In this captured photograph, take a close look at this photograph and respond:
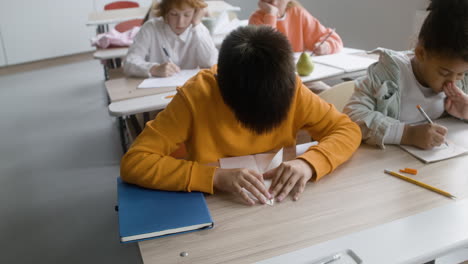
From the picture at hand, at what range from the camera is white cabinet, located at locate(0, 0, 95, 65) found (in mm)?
5027

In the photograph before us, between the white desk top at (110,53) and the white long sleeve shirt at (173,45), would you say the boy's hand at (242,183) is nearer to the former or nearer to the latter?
the white long sleeve shirt at (173,45)

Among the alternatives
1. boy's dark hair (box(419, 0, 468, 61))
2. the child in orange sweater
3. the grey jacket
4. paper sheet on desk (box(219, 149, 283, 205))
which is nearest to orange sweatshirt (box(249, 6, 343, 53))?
the child in orange sweater

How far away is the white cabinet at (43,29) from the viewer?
503 centimetres

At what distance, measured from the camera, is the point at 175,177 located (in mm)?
932

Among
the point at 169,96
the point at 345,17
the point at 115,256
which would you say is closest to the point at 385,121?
the point at 169,96

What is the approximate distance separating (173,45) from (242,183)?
62.1 inches

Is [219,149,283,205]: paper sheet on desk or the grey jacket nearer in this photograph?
[219,149,283,205]: paper sheet on desk

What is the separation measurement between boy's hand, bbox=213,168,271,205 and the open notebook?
44 cm

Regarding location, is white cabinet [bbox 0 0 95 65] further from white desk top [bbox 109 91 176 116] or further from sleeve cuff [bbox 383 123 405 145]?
sleeve cuff [bbox 383 123 405 145]

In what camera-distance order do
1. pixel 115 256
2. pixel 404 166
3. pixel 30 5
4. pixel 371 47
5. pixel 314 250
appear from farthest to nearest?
pixel 30 5 → pixel 371 47 → pixel 115 256 → pixel 404 166 → pixel 314 250

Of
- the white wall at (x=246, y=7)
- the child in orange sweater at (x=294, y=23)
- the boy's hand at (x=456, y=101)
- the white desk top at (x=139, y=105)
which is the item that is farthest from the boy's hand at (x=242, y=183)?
the white wall at (x=246, y=7)

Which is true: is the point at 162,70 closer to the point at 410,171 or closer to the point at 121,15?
the point at 410,171

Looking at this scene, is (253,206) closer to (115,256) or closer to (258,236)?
(258,236)

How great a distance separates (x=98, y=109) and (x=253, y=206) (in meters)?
3.12
